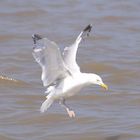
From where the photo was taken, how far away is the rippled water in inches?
443

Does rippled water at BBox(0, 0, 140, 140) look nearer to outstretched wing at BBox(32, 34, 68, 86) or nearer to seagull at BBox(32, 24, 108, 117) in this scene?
seagull at BBox(32, 24, 108, 117)

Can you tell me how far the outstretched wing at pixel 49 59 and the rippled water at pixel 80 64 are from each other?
1.09 m

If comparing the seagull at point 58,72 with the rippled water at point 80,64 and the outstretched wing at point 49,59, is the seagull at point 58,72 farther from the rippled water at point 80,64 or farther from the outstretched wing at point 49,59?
the rippled water at point 80,64

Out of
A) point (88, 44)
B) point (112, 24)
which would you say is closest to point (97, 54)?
point (88, 44)

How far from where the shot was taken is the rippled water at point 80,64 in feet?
36.9

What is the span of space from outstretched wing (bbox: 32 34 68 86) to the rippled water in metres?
1.09

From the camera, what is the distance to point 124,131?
1105 centimetres

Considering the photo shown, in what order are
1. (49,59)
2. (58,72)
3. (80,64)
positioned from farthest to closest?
(80,64), (58,72), (49,59)

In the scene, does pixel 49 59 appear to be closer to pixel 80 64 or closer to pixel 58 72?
pixel 58 72

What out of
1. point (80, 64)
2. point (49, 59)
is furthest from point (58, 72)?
point (80, 64)

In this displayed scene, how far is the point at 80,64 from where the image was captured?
14.0 m

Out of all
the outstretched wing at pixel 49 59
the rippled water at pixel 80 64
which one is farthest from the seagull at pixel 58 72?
the rippled water at pixel 80 64

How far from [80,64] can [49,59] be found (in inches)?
166

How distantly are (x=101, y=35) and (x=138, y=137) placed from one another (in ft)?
16.6
